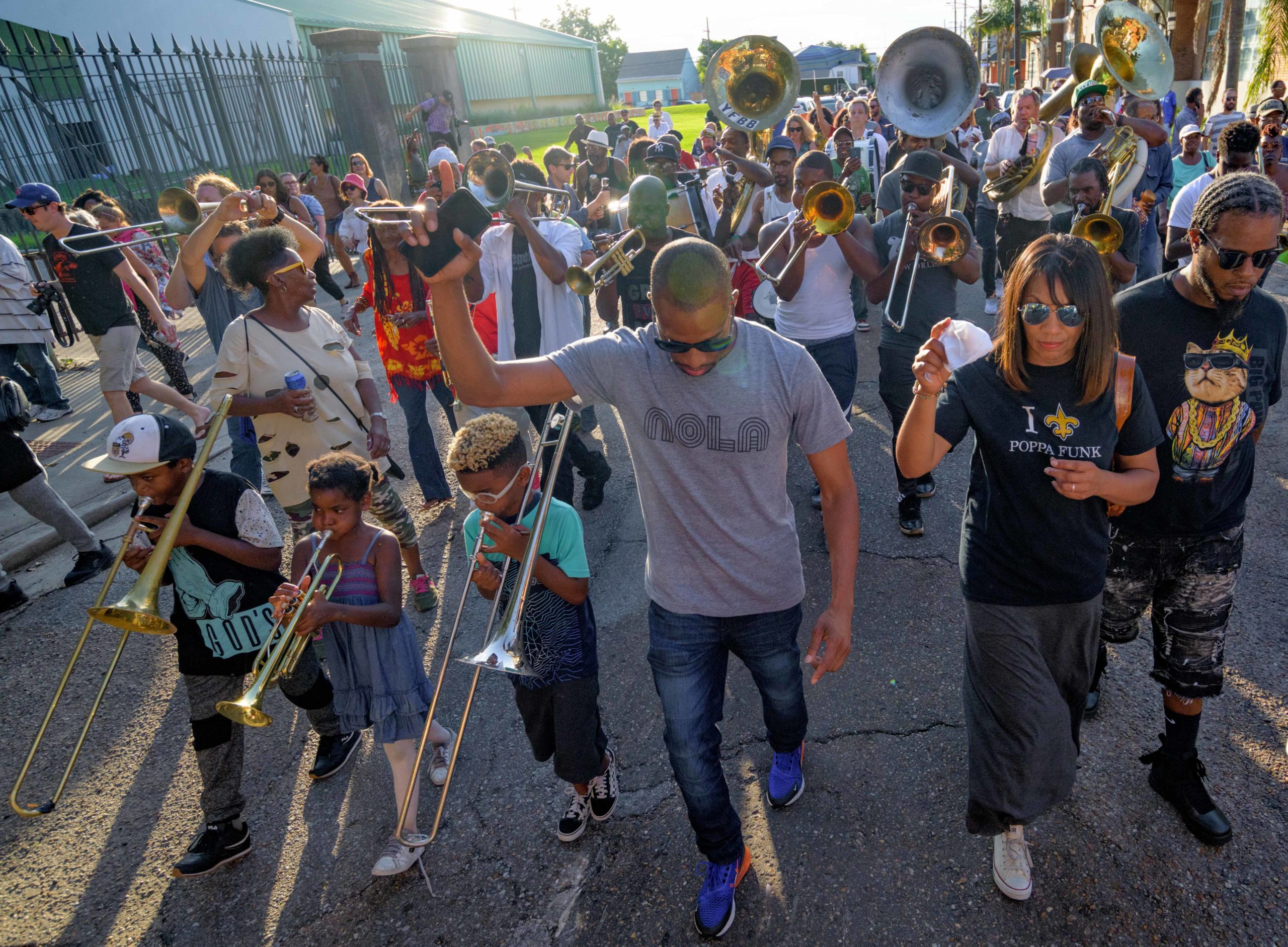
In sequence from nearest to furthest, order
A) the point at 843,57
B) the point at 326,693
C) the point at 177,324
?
the point at 326,693 → the point at 177,324 → the point at 843,57

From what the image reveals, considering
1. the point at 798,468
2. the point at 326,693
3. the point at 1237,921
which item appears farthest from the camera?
the point at 798,468

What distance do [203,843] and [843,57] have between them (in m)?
40.1

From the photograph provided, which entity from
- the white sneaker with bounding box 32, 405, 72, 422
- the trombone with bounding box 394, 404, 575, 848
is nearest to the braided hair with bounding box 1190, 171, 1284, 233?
the trombone with bounding box 394, 404, 575, 848

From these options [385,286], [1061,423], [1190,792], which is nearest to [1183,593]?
[1190,792]

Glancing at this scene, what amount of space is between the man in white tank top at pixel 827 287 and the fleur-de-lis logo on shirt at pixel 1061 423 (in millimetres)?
2347

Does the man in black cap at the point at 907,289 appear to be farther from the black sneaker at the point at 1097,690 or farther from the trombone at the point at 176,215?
the trombone at the point at 176,215

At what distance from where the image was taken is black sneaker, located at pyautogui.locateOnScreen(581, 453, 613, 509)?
5418mm

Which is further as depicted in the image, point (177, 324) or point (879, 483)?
point (177, 324)

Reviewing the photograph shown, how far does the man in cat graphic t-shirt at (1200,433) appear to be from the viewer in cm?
247

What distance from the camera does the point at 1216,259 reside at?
2.46 meters

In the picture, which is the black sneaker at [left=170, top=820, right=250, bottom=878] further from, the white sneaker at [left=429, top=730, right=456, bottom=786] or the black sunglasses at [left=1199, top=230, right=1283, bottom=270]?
the black sunglasses at [left=1199, top=230, right=1283, bottom=270]

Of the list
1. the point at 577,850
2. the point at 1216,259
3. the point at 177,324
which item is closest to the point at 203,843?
the point at 577,850

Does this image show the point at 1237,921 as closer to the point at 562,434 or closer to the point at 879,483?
the point at 562,434

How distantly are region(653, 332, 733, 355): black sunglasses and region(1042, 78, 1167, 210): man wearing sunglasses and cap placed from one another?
4.91 m
